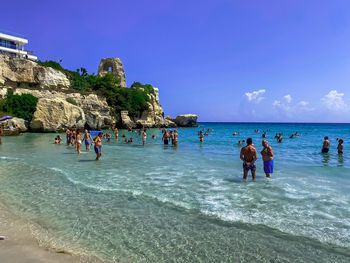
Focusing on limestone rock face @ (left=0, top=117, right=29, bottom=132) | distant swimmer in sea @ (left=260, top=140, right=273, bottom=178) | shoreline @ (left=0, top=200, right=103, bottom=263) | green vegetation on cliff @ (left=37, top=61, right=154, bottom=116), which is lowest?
shoreline @ (left=0, top=200, right=103, bottom=263)

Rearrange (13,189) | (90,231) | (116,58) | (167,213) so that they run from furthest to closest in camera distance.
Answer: (116,58), (13,189), (167,213), (90,231)

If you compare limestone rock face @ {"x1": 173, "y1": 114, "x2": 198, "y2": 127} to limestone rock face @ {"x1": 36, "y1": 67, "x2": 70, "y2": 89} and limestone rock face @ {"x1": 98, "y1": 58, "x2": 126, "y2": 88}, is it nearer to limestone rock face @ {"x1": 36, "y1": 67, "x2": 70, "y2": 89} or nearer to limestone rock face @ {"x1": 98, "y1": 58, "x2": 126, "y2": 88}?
limestone rock face @ {"x1": 98, "y1": 58, "x2": 126, "y2": 88}

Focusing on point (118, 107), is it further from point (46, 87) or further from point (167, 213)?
point (167, 213)

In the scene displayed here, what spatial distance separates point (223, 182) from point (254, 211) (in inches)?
122

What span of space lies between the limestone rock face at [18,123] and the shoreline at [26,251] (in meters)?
34.8

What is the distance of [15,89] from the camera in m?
41.3

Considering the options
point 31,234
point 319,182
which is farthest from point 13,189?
point 319,182

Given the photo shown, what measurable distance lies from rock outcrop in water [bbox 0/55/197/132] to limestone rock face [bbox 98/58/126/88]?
2305 cm

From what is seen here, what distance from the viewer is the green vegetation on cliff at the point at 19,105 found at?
37475 millimetres

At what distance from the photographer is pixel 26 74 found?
46.4 metres

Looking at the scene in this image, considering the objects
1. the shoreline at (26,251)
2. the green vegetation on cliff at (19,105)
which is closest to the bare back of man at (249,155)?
the shoreline at (26,251)

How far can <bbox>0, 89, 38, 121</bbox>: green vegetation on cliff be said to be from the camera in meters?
37.5

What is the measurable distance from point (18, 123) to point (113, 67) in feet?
161

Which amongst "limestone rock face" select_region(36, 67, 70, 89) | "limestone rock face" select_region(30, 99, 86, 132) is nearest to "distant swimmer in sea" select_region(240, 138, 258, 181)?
"limestone rock face" select_region(30, 99, 86, 132)
